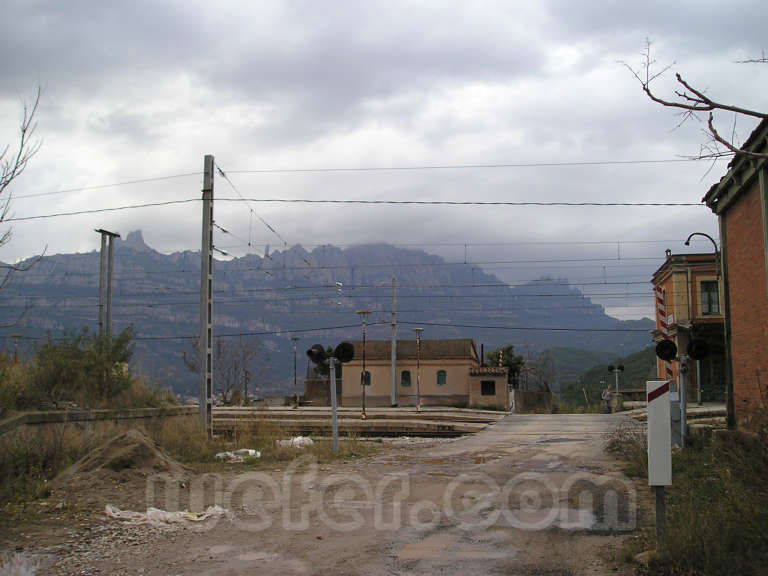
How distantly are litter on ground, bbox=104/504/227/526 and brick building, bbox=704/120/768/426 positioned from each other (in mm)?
9062

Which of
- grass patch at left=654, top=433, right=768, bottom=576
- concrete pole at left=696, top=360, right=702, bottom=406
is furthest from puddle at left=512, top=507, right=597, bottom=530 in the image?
concrete pole at left=696, top=360, right=702, bottom=406

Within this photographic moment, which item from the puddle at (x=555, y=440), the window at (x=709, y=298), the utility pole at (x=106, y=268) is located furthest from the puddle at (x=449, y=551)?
the window at (x=709, y=298)

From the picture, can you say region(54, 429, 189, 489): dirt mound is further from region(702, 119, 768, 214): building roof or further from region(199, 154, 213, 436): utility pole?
region(702, 119, 768, 214): building roof

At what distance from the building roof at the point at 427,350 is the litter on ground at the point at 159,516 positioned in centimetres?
5165

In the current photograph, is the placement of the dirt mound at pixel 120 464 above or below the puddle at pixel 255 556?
above

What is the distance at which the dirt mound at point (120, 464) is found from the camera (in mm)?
9398

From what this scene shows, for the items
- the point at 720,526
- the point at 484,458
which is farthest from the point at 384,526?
the point at 484,458

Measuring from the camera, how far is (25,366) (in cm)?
1455

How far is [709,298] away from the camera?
3975 centimetres

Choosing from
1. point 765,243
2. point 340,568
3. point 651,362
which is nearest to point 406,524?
point 340,568

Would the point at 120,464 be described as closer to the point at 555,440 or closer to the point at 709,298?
the point at 555,440

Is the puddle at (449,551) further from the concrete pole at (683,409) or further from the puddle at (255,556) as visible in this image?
the concrete pole at (683,409)

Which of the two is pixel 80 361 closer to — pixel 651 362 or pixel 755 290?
pixel 755 290

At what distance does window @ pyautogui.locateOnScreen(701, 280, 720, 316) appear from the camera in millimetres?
39562
